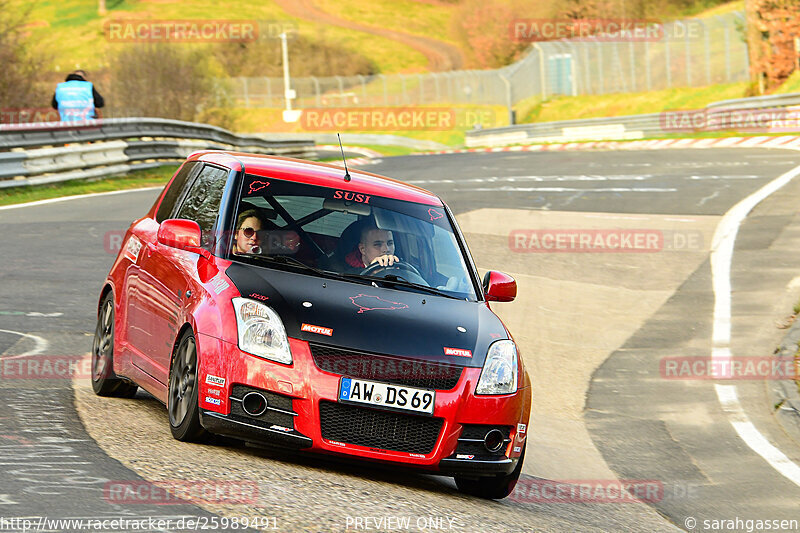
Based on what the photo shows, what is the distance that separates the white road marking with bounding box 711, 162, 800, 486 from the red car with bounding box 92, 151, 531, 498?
2.62 meters

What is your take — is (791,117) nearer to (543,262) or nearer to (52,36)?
(543,262)

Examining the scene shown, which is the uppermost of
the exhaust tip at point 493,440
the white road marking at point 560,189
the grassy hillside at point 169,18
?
the grassy hillside at point 169,18

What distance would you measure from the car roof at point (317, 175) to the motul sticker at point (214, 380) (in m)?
1.62

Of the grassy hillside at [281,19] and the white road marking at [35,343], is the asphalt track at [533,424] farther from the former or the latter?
the grassy hillside at [281,19]

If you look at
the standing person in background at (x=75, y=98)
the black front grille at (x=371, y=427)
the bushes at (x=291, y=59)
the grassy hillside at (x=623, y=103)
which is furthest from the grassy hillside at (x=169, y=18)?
the black front grille at (x=371, y=427)

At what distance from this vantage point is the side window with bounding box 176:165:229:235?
274 inches

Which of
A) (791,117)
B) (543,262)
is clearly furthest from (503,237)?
(791,117)

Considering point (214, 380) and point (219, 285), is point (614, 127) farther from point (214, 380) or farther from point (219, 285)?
point (214, 380)

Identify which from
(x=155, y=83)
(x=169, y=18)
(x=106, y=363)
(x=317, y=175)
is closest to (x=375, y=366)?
(x=317, y=175)

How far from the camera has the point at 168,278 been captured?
21.9 feet

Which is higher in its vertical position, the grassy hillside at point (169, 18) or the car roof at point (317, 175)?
the grassy hillside at point (169, 18)

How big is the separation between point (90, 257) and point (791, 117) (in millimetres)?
27290

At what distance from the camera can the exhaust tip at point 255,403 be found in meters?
5.72

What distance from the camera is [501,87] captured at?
67.6 meters
